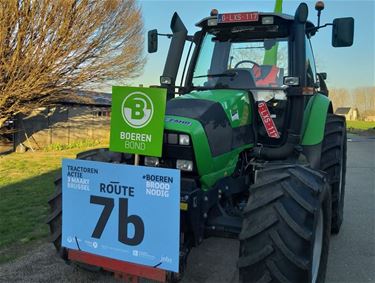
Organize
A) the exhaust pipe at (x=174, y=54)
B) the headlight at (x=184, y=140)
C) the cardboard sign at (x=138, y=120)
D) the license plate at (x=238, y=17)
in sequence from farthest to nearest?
1. the exhaust pipe at (x=174, y=54)
2. the license plate at (x=238, y=17)
3. the headlight at (x=184, y=140)
4. the cardboard sign at (x=138, y=120)

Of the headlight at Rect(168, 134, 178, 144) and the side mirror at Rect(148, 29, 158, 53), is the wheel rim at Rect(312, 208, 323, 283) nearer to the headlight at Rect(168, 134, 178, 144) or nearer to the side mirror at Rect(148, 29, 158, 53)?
the headlight at Rect(168, 134, 178, 144)

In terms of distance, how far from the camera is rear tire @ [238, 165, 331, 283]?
2.82 m

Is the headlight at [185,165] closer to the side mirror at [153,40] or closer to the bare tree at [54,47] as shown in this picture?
the side mirror at [153,40]

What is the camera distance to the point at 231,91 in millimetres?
3984

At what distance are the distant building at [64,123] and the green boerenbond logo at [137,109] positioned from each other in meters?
14.1

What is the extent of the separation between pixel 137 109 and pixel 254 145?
1548 mm

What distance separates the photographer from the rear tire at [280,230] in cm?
282

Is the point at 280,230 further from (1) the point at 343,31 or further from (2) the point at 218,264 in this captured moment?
(1) the point at 343,31

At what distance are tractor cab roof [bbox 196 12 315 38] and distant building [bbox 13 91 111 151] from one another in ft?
42.1

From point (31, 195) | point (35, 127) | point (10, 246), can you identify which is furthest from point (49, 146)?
point (10, 246)

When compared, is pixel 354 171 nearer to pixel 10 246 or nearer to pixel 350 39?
pixel 350 39

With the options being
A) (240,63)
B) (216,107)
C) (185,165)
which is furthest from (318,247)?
(240,63)

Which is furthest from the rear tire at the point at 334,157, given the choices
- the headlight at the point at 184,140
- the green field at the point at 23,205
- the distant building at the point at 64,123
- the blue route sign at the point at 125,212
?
the distant building at the point at 64,123

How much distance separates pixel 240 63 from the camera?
4527 millimetres
